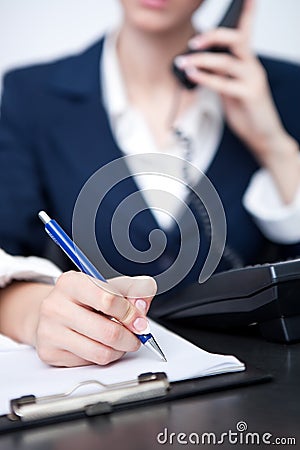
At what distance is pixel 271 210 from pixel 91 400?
2.33ft

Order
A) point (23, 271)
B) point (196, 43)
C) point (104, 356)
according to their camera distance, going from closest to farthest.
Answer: point (104, 356)
point (23, 271)
point (196, 43)

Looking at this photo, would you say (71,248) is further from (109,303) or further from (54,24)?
(54,24)

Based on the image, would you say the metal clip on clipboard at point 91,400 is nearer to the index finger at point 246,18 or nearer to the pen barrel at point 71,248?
the pen barrel at point 71,248

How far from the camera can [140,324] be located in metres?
0.51

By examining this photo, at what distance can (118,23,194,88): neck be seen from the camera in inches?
50.6

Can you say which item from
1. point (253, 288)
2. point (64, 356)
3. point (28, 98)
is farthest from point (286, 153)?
point (64, 356)

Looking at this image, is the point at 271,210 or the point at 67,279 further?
the point at 271,210

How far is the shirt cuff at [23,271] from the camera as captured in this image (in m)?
0.67

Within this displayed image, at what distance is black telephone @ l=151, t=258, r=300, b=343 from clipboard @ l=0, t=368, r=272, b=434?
0.10m

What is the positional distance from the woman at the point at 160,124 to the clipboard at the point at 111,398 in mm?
594

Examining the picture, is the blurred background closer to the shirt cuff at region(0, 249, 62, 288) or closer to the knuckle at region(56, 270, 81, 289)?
the shirt cuff at region(0, 249, 62, 288)

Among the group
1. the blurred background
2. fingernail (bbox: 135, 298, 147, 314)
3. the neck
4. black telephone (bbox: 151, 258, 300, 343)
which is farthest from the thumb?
the blurred background

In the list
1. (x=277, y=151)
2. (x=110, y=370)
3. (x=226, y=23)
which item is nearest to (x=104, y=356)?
(x=110, y=370)

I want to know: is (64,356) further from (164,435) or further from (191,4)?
(191,4)
